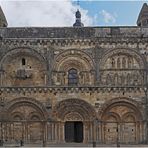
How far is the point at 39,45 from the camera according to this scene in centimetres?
3616

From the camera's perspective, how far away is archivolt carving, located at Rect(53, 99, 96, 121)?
116 ft

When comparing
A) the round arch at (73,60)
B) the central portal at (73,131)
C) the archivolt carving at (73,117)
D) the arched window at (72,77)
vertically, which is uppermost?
the round arch at (73,60)

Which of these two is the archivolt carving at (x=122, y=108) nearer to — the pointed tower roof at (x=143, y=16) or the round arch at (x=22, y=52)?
the round arch at (x=22, y=52)

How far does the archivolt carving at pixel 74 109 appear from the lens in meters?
35.5

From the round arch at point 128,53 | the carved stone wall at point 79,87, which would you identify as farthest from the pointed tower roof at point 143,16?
the round arch at point 128,53

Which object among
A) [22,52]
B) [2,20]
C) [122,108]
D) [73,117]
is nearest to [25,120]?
[73,117]

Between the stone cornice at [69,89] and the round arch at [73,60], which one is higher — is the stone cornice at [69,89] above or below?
below

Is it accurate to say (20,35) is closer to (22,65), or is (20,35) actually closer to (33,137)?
(22,65)

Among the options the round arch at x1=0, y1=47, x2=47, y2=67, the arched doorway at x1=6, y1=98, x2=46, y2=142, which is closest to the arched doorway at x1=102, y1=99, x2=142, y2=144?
the arched doorway at x1=6, y1=98, x2=46, y2=142

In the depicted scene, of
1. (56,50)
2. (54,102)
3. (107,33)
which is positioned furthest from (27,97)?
(107,33)

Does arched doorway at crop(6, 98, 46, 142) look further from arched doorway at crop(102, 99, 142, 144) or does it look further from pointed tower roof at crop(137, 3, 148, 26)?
pointed tower roof at crop(137, 3, 148, 26)

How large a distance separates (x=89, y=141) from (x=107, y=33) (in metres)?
9.00

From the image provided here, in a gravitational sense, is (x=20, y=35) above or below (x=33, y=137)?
above

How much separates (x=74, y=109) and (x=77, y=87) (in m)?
1.83
